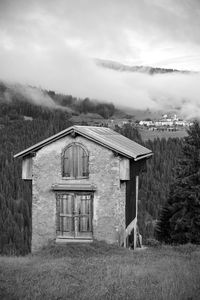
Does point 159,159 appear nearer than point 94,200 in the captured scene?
No

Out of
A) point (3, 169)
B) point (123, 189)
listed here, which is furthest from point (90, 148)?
point (3, 169)

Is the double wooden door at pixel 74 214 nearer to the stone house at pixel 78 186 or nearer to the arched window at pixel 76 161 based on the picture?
the stone house at pixel 78 186

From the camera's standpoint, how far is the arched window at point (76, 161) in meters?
20.1

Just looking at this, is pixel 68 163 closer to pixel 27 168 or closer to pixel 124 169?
pixel 27 168

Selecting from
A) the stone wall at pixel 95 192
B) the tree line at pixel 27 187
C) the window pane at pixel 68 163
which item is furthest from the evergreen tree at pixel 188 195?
the tree line at pixel 27 187

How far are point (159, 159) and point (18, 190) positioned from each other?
41.2 m

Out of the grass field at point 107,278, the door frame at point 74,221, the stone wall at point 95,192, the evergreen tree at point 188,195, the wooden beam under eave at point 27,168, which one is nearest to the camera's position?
the grass field at point 107,278

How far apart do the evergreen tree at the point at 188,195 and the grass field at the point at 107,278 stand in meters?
10.0

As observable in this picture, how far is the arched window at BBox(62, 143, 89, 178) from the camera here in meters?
20.1

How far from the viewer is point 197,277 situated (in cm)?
1195

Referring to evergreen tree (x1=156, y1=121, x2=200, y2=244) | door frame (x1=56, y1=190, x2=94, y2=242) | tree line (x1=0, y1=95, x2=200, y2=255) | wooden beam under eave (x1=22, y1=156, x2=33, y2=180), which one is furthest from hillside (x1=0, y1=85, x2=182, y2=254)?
wooden beam under eave (x1=22, y1=156, x2=33, y2=180)

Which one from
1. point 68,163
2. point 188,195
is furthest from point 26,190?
point 68,163

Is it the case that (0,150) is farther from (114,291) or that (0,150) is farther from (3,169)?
(114,291)

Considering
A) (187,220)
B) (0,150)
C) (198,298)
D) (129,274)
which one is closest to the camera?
(198,298)
